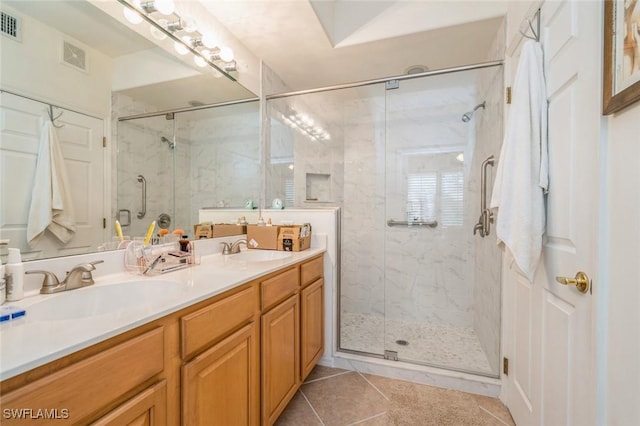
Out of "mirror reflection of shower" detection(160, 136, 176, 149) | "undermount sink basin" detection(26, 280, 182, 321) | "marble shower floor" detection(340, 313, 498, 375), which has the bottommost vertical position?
"marble shower floor" detection(340, 313, 498, 375)

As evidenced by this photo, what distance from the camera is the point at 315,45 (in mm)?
2193

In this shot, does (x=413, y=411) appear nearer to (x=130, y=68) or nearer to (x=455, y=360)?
(x=455, y=360)

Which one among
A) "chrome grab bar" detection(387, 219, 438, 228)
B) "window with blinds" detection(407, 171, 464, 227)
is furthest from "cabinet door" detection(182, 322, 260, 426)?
"window with blinds" detection(407, 171, 464, 227)

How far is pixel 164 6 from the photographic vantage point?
1.43 meters

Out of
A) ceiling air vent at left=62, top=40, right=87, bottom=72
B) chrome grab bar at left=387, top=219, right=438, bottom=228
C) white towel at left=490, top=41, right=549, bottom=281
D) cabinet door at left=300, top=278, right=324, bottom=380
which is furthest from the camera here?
chrome grab bar at left=387, top=219, right=438, bottom=228

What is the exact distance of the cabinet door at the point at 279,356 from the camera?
4.28 ft

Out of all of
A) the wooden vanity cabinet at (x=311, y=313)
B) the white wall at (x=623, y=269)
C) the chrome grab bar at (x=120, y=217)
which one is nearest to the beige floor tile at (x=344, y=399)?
the wooden vanity cabinet at (x=311, y=313)

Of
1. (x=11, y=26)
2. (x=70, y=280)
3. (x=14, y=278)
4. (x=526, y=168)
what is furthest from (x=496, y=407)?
(x=11, y=26)

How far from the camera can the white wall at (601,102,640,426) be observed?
2.39ft

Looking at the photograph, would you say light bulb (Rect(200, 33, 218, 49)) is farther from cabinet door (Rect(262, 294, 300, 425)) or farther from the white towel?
the white towel

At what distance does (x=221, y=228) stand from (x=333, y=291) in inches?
39.0

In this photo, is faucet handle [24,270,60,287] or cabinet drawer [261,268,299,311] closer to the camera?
faucet handle [24,270,60,287]

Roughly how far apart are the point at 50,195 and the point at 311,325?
59.9 inches

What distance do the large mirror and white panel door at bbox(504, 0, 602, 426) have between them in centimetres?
188
